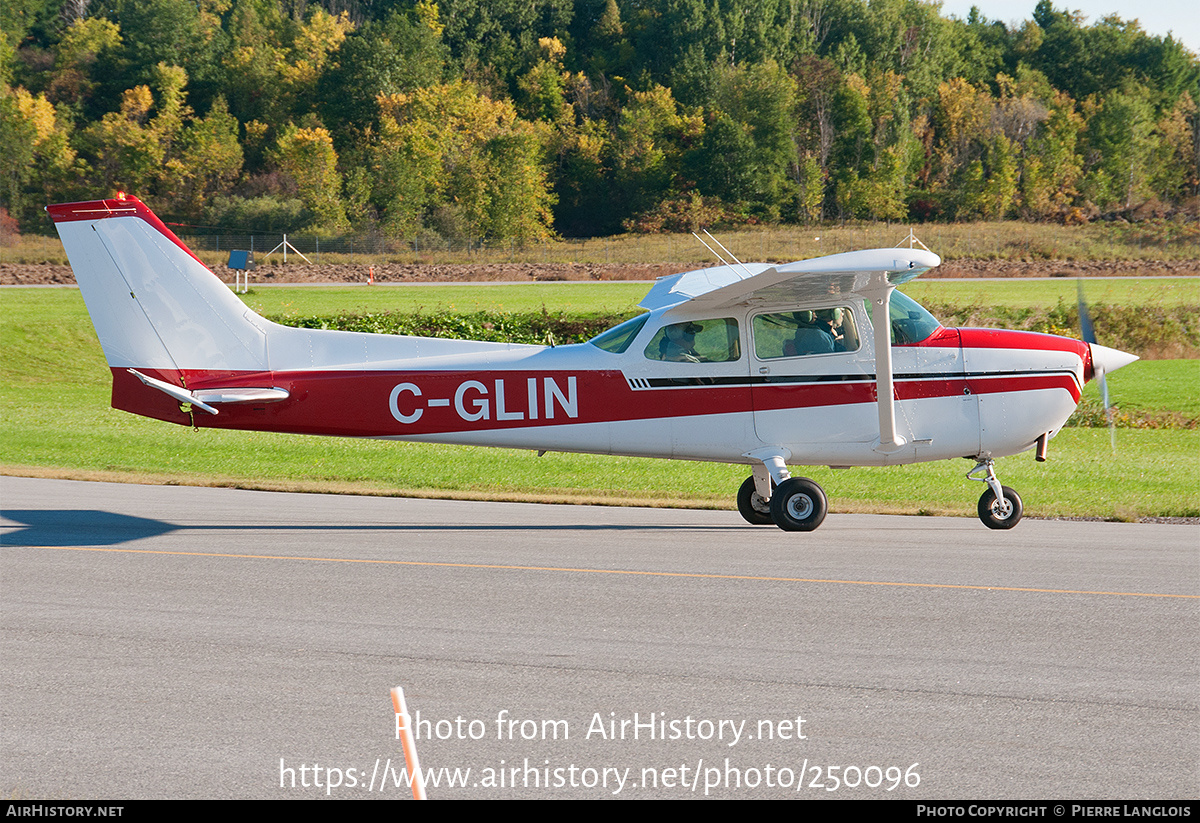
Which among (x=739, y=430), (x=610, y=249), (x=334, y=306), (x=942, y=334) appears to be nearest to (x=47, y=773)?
(x=739, y=430)

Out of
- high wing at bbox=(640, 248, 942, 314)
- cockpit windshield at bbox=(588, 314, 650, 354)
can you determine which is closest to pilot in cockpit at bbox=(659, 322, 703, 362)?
high wing at bbox=(640, 248, 942, 314)

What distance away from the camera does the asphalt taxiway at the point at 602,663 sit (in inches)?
201

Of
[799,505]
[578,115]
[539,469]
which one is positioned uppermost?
[578,115]

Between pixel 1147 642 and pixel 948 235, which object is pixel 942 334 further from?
pixel 948 235

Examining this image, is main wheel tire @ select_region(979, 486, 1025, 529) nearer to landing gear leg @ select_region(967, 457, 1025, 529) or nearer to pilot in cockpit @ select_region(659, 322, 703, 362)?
landing gear leg @ select_region(967, 457, 1025, 529)

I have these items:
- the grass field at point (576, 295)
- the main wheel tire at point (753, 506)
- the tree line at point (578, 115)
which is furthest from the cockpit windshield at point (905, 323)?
the tree line at point (578, 115)

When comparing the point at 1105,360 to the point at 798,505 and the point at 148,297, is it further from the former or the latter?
the point at 148,297

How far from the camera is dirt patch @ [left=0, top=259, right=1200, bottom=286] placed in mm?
56344

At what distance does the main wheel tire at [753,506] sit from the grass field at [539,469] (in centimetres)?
191

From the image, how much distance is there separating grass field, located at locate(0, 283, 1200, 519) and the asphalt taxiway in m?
3.33

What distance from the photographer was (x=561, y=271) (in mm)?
60500

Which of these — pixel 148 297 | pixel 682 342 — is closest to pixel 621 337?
pixel 682 342

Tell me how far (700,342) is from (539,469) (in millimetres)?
6345

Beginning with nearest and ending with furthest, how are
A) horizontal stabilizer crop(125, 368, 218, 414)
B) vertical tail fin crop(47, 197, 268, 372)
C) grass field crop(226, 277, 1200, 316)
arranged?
horizontal stabilizer crop(125, 368, 218, 414), vertical tail fin crop(47, 197, 268, 372), grass field crop(226, 277, 1200, 316)
